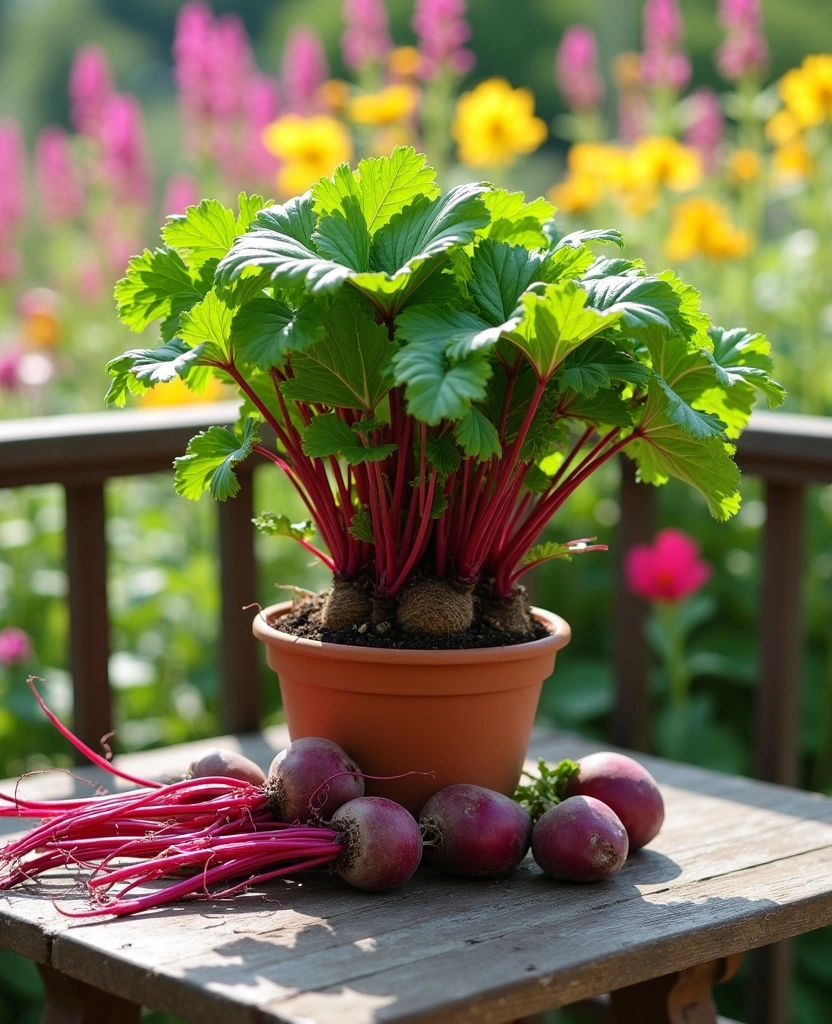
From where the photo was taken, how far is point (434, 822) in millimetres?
1011

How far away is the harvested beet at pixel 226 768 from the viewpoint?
1076mm

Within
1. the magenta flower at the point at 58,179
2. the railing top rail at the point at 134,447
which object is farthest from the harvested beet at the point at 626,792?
the magenta flower at the point at 58,179

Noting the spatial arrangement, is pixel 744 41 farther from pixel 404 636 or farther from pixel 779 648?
pixel 404 636

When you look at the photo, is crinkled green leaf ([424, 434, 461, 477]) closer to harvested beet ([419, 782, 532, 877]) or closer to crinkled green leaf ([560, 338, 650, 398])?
crinkled green leaf ([560, 338, 650, 398])

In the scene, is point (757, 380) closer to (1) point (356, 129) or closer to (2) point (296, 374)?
(2) point (296, 374)

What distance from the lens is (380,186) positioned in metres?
0.98

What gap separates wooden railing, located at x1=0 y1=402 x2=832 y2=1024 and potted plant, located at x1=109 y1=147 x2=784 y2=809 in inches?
20.7

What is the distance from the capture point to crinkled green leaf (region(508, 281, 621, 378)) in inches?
34.7

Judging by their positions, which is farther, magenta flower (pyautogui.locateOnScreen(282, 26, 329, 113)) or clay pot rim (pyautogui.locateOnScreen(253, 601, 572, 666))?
magenta flower (pyautogui.locateOnScreen(282, 26, 329, 113))

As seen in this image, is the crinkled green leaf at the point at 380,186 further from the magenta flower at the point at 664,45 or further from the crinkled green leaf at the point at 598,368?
the magenta flower at the point at 664,45

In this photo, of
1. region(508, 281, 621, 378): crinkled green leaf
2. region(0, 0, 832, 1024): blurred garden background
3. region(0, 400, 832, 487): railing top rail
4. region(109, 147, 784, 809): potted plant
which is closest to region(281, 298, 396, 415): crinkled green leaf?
region(109, 147, 784, 809): potted plant

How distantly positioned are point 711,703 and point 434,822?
1.63m

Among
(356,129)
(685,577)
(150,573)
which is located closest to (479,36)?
(356,129)

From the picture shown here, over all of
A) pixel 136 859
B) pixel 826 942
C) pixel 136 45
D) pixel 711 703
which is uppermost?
pixel 136 45
